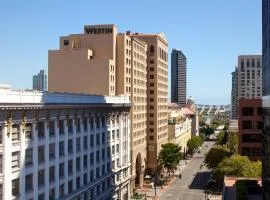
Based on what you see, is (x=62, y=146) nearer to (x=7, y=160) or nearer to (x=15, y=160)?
(x=15, y=160)

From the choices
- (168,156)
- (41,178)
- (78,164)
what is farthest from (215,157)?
(41,178)

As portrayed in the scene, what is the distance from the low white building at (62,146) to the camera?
6328cm

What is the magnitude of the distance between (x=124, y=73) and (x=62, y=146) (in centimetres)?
5409

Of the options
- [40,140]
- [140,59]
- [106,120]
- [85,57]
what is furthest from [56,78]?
[40,140]

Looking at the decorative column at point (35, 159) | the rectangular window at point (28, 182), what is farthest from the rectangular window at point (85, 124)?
the rectangular window at point (28, 182)

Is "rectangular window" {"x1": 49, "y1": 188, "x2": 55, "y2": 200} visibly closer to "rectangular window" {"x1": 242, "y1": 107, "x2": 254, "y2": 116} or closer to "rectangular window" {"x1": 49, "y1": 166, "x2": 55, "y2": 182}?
"rectangular window" {"x1": 49, "y1": 166, "x2": 55, "y2": 182}

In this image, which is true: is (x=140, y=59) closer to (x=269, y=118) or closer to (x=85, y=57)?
(x=85, y=57)

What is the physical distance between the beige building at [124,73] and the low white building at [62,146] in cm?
1177

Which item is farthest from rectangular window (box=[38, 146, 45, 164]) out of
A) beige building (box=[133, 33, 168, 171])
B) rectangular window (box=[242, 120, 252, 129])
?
beige building (box=[133, 33, 168, 171])

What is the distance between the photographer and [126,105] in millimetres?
116812

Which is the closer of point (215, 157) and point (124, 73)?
point (124, 73)

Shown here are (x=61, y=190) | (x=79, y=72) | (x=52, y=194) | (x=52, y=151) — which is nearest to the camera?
(x=52, y=194)

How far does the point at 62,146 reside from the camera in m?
79.8

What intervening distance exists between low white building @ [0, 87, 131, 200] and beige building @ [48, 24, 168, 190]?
1177cm
